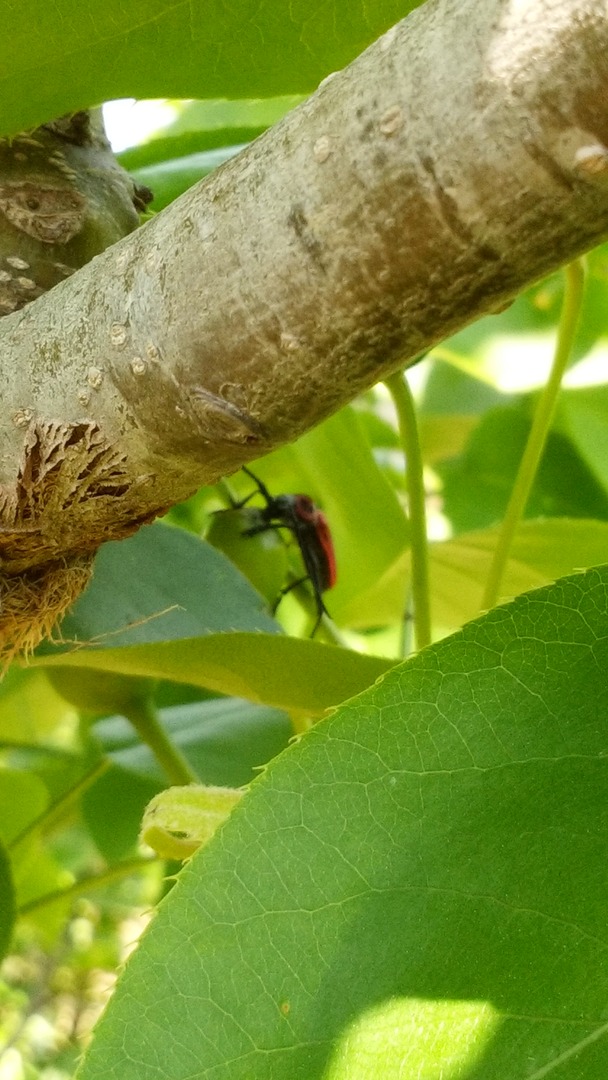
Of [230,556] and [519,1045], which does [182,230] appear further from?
[230,556]

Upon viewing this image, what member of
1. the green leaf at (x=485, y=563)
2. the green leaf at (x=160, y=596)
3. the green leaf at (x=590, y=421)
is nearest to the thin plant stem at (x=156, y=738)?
the green leaf at (x=160, y=596)

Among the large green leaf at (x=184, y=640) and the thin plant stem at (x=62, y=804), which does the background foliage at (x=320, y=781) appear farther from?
the thin plant stem at (x=62, y=804)

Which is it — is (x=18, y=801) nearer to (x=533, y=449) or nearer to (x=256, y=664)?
(x=256, y=664)

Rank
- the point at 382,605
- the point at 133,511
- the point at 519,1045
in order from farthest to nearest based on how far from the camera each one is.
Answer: the point at 382,605 < the point at 133,511 < the point at 519,1045

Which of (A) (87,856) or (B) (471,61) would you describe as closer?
(B) (471,61)

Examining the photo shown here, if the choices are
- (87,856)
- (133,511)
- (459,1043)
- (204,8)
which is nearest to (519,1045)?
(459,1043)

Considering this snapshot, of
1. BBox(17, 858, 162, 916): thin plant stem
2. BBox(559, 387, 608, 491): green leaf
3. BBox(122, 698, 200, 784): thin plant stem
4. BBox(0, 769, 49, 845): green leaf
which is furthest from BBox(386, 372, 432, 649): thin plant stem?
BBox(0, 769, 49, 845): green leaf
